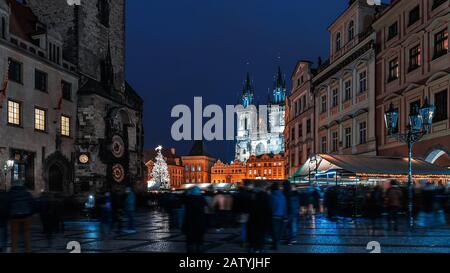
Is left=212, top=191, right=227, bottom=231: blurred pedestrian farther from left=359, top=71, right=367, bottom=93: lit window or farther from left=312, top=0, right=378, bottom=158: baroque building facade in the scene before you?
left=359, top=71, right=367, bottom=93: lit window

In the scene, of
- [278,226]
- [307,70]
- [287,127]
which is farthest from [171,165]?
[278,226]

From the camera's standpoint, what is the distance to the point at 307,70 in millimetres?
49500

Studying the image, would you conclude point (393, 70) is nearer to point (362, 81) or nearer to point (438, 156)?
point (362, 81)

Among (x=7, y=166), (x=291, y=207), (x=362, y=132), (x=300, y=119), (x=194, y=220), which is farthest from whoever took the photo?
(x=300, y=119)

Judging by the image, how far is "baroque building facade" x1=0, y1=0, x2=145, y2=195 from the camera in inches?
1446

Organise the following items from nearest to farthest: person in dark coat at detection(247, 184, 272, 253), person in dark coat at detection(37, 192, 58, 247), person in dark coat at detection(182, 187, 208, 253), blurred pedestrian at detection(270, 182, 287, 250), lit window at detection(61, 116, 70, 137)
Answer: person in dark coat at detection(182, 187, 208, 253), person in dark coat at detection(247, 184, 272, 253), blurred pedestrian at detection(270, 182, 287, 250), person in dark coat at detection(37, 192, 58, 247), lit window at detection(61, 116, 70, 137)

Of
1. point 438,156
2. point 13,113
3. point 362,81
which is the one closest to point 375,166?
point 438,156

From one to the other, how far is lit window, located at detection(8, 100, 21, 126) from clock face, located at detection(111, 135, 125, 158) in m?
9.21

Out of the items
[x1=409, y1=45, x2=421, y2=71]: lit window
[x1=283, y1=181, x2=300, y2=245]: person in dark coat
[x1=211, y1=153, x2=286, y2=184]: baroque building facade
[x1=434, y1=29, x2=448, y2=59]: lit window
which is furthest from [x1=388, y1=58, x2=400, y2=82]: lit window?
[x1=211, y1=153, x2=286, y2=184]: baroque building facade

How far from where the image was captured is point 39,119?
3344 cm

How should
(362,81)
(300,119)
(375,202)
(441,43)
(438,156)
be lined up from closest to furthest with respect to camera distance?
1. (375,202)
2. (441,43)
3. (438,156)
4. (362,81)
5. (300,119)

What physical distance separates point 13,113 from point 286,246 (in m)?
22.0

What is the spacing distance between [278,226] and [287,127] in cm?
4449
